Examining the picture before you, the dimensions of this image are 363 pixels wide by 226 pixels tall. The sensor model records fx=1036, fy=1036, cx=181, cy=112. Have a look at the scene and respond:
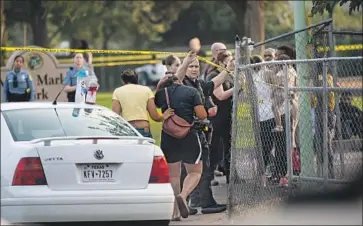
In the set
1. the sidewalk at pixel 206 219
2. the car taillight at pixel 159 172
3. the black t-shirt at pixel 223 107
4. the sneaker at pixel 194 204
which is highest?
the black t-shirt at pixel 223 107

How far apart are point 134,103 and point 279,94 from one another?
5.99ft

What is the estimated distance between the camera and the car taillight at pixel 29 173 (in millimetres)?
9148

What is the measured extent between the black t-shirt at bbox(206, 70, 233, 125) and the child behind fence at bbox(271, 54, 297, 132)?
2.10m

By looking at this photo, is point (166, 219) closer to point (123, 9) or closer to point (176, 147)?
point (176, 147)

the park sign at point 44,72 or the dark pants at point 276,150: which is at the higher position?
the park sign at point 44,72

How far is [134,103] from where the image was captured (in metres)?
12.2

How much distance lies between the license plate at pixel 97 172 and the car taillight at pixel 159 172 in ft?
1.38

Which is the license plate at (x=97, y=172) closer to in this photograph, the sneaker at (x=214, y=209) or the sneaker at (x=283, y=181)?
the sneaker at (x=283, y=181)

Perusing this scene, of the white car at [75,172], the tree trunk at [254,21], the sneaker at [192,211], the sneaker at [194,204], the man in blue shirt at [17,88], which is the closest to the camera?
the white car at [75,172]

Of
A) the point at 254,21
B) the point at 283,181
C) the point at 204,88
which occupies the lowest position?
the point at 283,181

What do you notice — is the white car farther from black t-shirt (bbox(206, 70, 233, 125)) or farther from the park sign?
the park sign

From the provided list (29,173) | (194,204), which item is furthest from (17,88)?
(29,173)

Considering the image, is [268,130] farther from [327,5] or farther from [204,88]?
[327,5]

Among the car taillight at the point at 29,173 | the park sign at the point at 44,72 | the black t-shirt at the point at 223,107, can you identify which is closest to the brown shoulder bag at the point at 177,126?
the black t-shirt at the point at 223,107
